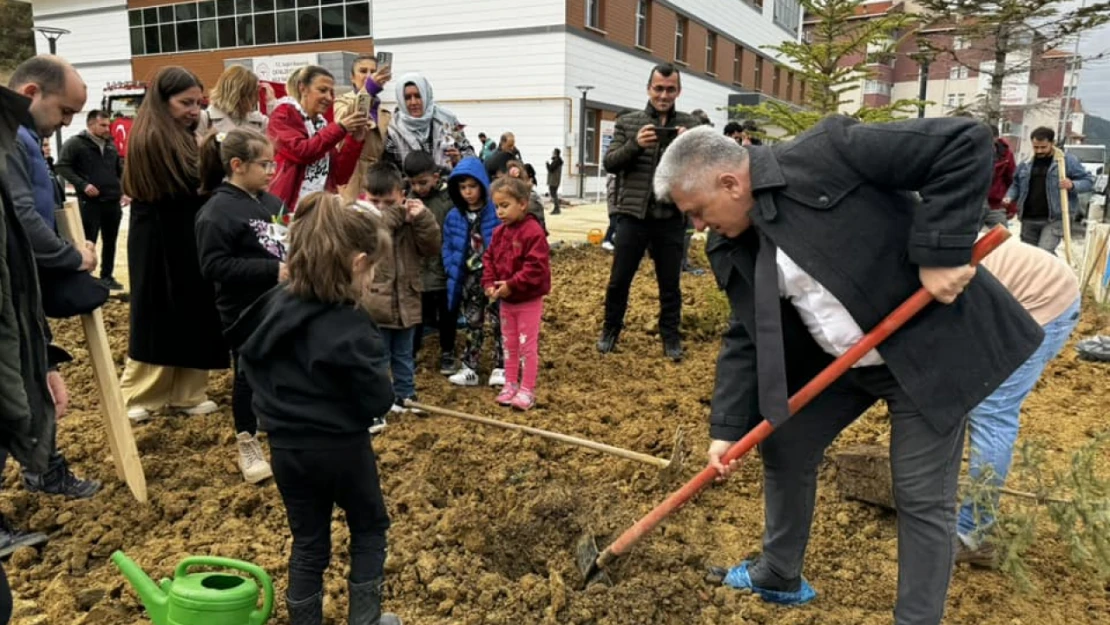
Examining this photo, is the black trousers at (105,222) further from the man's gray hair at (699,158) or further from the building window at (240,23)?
the building window at (240,23)

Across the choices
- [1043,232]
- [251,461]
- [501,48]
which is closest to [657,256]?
[251,461]

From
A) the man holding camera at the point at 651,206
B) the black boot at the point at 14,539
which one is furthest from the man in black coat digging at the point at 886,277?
the man holding camera at the point at 651,206

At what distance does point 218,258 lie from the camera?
342 centimetres

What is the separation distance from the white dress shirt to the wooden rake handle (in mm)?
1408

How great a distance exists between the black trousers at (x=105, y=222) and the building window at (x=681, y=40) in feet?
75.9

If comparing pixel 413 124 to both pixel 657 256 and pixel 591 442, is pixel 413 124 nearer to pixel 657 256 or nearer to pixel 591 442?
pixel 657 256

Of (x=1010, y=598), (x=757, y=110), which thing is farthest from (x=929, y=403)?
(x=757, y=110)

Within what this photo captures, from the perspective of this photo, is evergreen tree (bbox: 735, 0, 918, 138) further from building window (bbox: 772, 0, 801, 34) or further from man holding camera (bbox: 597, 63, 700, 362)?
building window (bbox: 772, 0, 801, 34)

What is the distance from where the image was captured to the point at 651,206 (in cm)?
539

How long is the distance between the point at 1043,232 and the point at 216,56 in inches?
1056

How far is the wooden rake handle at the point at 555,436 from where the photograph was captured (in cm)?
369

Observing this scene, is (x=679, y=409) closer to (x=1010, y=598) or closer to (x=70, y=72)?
(x=1010, y=598)

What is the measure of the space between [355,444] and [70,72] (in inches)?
77.6

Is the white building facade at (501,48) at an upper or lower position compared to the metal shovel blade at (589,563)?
upper
